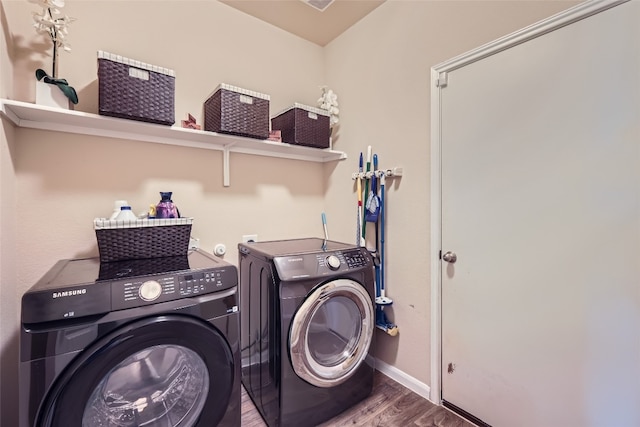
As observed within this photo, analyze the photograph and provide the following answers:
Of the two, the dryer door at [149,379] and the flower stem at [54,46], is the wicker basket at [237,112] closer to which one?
the flower stem at [54,46]

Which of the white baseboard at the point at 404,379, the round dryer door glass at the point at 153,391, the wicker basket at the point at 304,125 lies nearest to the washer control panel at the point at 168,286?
the round dryer door glass at the point at 153,391

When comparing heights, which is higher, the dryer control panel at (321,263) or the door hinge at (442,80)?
the door hinge at (442,80)

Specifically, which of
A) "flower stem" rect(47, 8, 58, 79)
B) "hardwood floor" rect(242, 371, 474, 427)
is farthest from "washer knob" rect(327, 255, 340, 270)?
"flower stem" rect(47, 8, 58, 79)

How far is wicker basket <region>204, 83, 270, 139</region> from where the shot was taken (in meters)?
1.69

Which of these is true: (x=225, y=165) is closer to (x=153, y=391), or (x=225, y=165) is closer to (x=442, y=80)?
(x=153, y=391)

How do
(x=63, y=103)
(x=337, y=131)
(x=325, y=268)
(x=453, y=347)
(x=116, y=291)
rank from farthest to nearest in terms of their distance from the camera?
(x=337, y=131) < (x=453, y=347) < (x=325, y=268) < (x=63, y=103) < (x=116, y=291)

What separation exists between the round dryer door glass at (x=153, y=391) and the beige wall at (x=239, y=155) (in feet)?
1.90

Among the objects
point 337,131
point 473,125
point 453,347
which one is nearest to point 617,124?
point 473,125

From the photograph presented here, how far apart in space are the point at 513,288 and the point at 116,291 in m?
1.74

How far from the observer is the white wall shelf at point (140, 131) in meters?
1.30

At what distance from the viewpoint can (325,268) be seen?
152 centimetres

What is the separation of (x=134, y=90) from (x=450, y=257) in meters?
1.90

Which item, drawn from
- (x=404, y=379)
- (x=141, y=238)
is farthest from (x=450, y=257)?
(x=141, y=238)

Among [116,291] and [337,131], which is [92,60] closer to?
[116,291]
